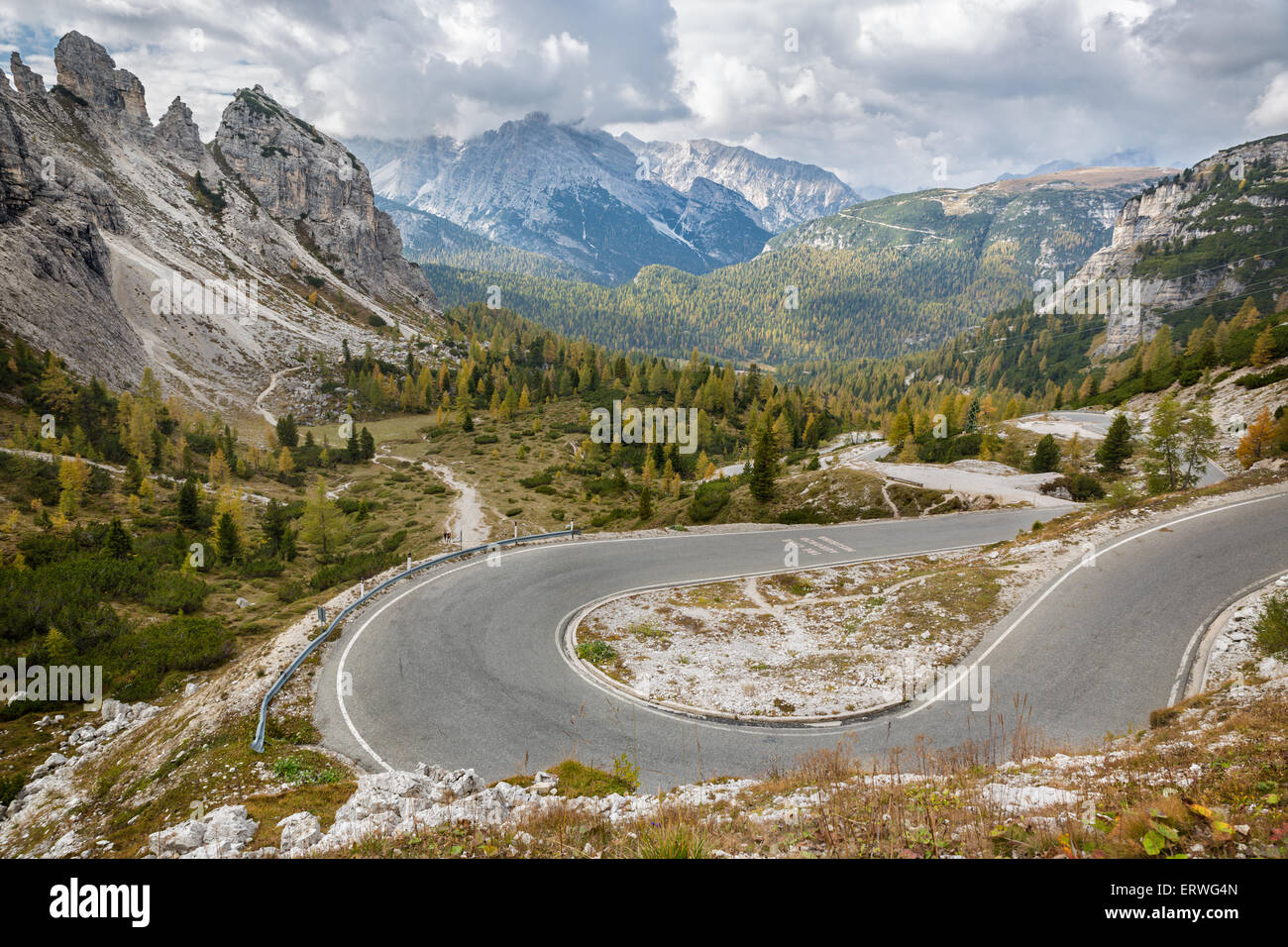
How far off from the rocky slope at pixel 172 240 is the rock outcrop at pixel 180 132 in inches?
16.4

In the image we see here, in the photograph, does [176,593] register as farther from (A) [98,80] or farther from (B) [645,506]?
(A) [98,80]

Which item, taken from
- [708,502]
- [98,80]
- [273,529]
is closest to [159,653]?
[273,529]

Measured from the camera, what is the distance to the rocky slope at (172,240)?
77.9 m

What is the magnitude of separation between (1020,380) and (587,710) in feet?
756

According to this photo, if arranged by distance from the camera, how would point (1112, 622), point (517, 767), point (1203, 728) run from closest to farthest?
1. point (1203, 728)
2. point (517, 767)
3. point (1112, 622)

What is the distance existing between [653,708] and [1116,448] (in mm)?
49552

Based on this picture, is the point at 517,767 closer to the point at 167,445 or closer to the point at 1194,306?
the point at 167,445

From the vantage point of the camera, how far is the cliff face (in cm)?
18038

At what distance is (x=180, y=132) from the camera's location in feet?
534

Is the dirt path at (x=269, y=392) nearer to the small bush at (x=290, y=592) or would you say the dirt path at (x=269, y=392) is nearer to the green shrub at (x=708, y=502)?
the small bush at (x=290, y=592)

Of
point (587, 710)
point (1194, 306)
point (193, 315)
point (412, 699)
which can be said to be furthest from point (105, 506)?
point (1194, 306)

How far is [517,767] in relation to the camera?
1172 centimetres

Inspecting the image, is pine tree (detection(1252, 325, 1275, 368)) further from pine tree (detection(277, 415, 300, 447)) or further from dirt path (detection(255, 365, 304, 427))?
dirt path (detection(255, 365, 304, 427))

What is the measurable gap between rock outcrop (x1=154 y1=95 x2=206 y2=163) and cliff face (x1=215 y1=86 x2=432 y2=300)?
499 inches
